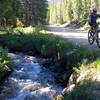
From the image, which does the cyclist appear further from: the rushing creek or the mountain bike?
the rushing creek

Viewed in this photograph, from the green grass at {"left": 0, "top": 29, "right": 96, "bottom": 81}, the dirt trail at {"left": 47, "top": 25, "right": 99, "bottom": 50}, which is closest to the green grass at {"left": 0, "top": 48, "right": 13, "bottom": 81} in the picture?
the green grass at {"left": 0, "top": 29, "right": 96, "bottom": 81}

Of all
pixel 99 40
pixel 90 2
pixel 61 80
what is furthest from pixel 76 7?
pixel 61 80

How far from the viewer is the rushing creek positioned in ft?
41.8

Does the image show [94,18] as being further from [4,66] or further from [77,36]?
[77,36]

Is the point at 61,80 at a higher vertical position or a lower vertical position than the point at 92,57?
lower

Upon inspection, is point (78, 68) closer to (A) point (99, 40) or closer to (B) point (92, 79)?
(B) point (92, 79)

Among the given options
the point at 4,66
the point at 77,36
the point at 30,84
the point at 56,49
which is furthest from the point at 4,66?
the point at 77,36

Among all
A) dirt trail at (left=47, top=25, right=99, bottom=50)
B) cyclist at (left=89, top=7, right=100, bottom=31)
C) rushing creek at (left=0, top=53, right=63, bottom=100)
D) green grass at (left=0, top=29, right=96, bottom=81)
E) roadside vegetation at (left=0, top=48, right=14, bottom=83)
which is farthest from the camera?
dirt trail at (left=47, top=25, right=99, bottom=50)

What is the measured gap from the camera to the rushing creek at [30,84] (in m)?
12.7

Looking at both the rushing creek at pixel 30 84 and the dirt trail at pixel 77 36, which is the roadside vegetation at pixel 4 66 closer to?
the rushing creek at pixel 30 84

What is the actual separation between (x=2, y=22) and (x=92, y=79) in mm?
39512

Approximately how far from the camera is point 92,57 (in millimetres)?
14680

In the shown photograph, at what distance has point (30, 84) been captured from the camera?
565 inches

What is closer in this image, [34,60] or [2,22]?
[34,60]
